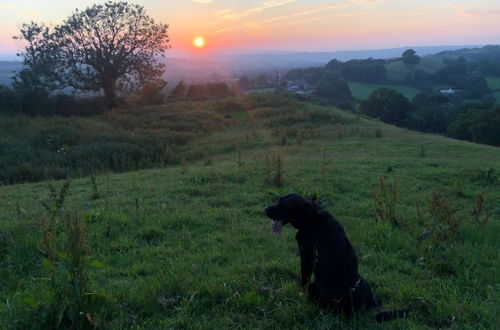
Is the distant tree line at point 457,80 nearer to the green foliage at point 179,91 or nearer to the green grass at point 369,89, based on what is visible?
the green grass at point 369,89

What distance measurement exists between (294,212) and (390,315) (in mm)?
1270

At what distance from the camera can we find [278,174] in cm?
917

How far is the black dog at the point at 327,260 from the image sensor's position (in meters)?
3.42

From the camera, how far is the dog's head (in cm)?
365

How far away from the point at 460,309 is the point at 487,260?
1.79 meters

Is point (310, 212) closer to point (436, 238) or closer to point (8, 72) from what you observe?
point (436, 238)

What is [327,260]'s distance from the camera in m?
3.44

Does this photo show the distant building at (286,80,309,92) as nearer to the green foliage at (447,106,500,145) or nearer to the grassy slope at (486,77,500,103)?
the grassy slope at (486,77,500,103)

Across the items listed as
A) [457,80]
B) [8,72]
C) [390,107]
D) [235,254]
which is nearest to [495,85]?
[457,80]

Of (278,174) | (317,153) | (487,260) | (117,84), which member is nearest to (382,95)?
(117,84)

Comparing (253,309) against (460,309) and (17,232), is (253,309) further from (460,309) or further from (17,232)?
(17,232)

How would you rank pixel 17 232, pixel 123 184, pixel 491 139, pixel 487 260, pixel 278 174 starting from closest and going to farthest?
pixel 487 260 → pixel 17 232 → pixel 278 174 → pixel 123 184 → pixel 491 139

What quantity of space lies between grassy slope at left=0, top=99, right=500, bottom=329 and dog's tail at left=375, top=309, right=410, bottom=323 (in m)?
0.06

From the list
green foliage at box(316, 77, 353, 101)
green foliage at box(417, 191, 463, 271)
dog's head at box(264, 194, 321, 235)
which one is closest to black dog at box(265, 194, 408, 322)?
dog's head at box(264, 194, 321, 235)
